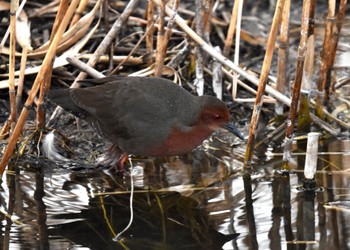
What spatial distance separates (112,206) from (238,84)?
2095 mm

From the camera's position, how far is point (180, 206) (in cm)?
442

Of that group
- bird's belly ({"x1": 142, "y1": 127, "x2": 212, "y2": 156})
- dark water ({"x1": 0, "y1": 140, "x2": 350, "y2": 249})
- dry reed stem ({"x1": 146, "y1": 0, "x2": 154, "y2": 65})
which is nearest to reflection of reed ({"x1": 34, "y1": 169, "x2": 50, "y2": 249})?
dark water ({"x1": 0, "y1": 140, "x2": 350, "y2": 249})

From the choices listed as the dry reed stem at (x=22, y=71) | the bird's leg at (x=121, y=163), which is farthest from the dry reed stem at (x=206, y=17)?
the dry reed stem at (x=22, y=71)

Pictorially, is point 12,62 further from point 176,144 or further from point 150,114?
point 176,144

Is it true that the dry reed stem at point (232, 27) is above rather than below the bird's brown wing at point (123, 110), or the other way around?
above

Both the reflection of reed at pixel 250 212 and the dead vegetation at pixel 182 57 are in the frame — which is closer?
the reflection of reed at pixel 250 212

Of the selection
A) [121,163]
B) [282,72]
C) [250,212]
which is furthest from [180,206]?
[282,72]

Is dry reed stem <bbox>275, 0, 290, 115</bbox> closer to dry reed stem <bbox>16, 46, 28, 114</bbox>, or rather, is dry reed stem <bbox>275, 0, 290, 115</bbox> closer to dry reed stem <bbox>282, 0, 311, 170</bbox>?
dry reed stem <bbox>282, 0, 311, 170</bbox>

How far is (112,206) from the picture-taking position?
4406 millimetres

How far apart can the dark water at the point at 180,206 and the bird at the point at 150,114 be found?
0.25 m

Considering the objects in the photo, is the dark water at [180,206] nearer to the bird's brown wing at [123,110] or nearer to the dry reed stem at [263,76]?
the dry reed stem at [263,76]

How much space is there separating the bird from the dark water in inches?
9.9

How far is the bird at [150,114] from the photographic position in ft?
15.5

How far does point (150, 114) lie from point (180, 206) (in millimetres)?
657
